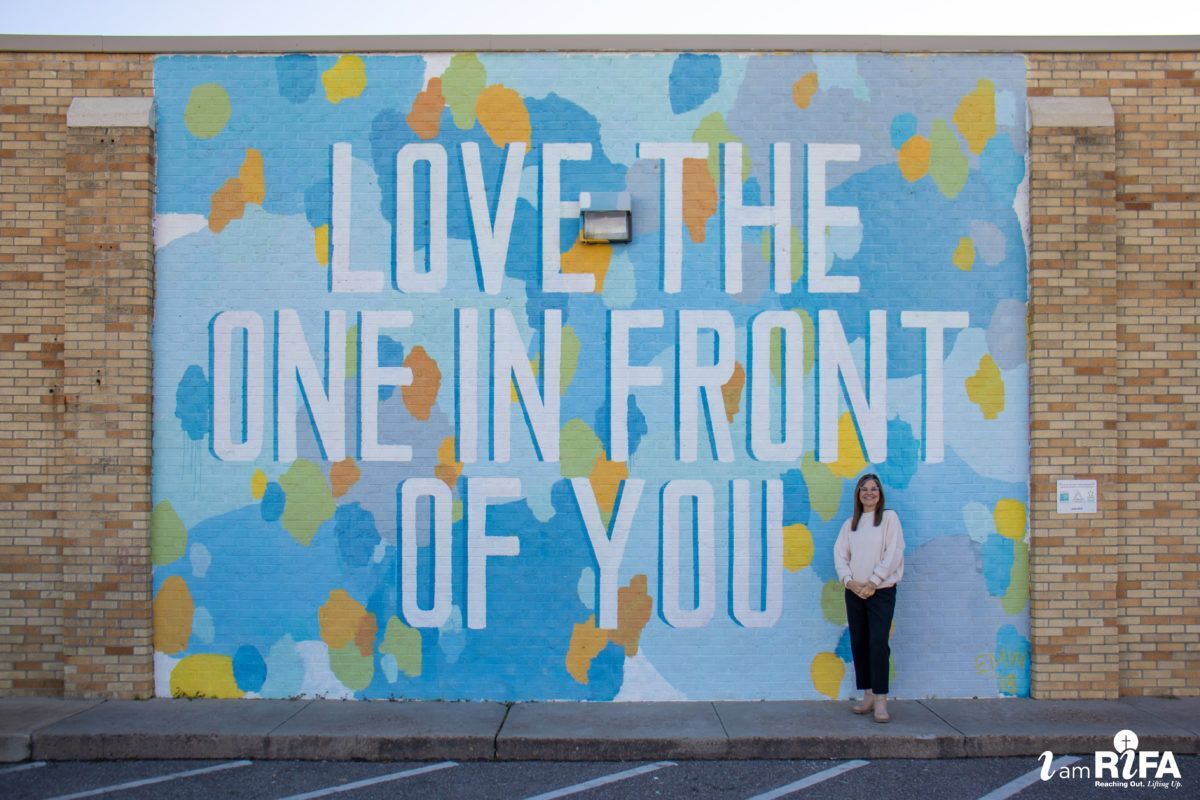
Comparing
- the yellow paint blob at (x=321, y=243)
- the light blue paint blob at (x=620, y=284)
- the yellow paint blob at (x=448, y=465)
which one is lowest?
the yellow paint blob at (x=448, y=465)

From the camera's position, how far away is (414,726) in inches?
260

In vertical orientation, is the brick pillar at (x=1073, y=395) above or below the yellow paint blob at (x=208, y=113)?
below

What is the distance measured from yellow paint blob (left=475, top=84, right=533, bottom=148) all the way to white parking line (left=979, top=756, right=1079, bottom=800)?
5.72 metres

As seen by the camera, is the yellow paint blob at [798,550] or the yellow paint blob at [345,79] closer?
the yellow paint blob at [798,550]

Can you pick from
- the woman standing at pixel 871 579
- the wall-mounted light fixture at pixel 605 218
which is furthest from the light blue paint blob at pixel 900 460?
the wall-mounted light fixture at pixel 605 218

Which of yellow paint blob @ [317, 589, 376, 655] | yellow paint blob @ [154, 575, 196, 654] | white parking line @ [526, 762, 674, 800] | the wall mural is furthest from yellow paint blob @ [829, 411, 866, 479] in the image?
yellow paint blob @ [154, 575, 196, 654]

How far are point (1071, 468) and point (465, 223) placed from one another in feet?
17.2

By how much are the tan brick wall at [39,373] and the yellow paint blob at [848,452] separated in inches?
219

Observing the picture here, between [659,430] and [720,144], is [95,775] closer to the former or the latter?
[659,430]

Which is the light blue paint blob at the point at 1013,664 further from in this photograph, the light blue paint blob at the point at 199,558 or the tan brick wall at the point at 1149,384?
the light blue paint blob at the point at 199,558

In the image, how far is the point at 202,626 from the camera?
24.3ft

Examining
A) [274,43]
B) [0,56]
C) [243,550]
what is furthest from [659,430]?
[0,56]

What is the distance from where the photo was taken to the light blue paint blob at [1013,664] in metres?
7.37

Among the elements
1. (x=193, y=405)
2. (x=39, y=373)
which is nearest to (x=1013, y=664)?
(x=193, y=405)
